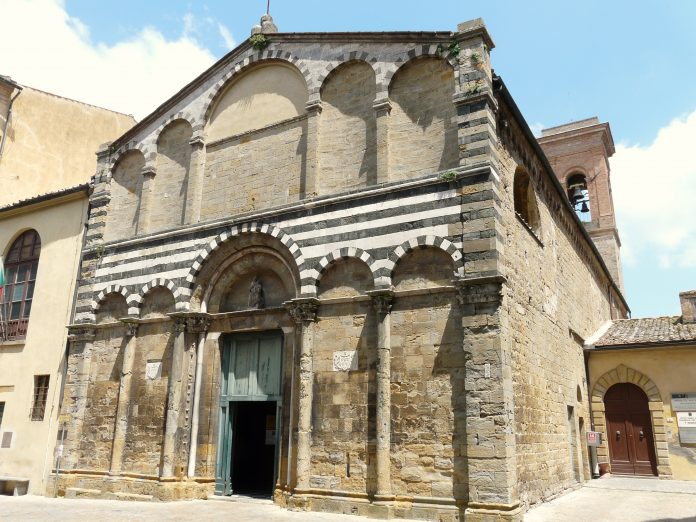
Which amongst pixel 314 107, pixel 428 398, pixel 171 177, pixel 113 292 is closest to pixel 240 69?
pixel 314 107

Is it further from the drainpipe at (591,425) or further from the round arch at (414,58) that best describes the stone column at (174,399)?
the drainpipe at (591,425)

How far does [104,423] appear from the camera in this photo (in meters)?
12.9

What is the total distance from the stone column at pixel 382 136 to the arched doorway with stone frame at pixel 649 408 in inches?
413

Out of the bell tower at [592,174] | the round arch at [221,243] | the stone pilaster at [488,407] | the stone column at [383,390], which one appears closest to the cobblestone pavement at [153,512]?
the stone column at [383,390]

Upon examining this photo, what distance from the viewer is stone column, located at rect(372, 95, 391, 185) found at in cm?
1121

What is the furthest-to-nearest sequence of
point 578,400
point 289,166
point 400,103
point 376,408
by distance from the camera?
point 578,400, point 289,166, point 400,103, point 376,408

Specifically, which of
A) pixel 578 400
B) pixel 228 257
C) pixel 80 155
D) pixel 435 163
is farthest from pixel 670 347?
pixel 80 155

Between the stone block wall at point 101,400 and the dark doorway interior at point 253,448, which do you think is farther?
the stone block wall at point 101,400

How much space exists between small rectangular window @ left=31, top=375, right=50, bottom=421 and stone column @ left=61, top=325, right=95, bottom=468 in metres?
1.21

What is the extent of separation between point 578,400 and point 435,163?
28.7 feet

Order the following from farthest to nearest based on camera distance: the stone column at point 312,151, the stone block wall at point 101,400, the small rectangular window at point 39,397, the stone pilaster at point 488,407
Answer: the small rectangular window at point 39,397
the stone block wall at point 101,400
the stone column at point 312,151
the stone pilaster at point 488,407

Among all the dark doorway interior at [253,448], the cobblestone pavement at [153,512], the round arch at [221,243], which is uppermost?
the round arch at [221,243]

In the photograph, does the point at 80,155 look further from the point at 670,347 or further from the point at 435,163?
the point at 670,347

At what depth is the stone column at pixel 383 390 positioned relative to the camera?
9438 mm
